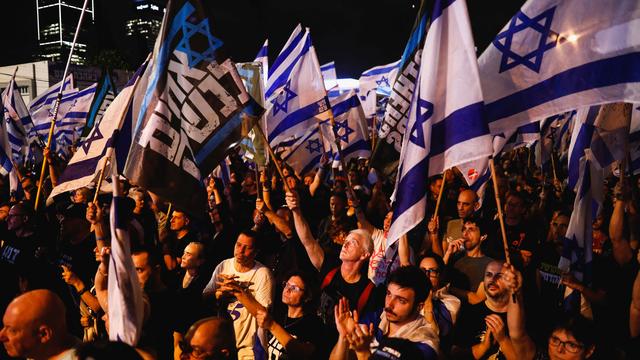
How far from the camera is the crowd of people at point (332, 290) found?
3568 millimetres

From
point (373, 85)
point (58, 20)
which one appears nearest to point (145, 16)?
point (58, 20)

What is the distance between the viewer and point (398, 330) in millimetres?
3639

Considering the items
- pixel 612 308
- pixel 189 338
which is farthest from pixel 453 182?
pixel 189 338

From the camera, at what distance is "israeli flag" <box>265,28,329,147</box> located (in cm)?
842

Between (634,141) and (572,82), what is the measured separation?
7.40 feet

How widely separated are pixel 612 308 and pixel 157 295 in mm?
3964

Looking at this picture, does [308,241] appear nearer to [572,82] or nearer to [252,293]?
[252,293]

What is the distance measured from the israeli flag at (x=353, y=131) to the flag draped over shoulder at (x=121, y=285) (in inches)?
267

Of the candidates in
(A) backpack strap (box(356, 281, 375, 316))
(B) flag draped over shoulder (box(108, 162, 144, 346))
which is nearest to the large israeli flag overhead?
(A) backpack strap (box(356, 281, 375, 316))

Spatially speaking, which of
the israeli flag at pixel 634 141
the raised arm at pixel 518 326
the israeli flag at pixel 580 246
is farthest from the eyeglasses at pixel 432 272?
the israeli flag at pixel 634 141

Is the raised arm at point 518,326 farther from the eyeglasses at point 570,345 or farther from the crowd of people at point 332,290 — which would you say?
the eyeglasses at point 570,345

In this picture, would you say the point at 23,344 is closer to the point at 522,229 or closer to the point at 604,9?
the point at 604,9

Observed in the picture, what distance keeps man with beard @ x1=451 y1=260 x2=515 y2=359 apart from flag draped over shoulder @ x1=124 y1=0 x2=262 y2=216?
240 cm

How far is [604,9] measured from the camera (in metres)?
4.21
